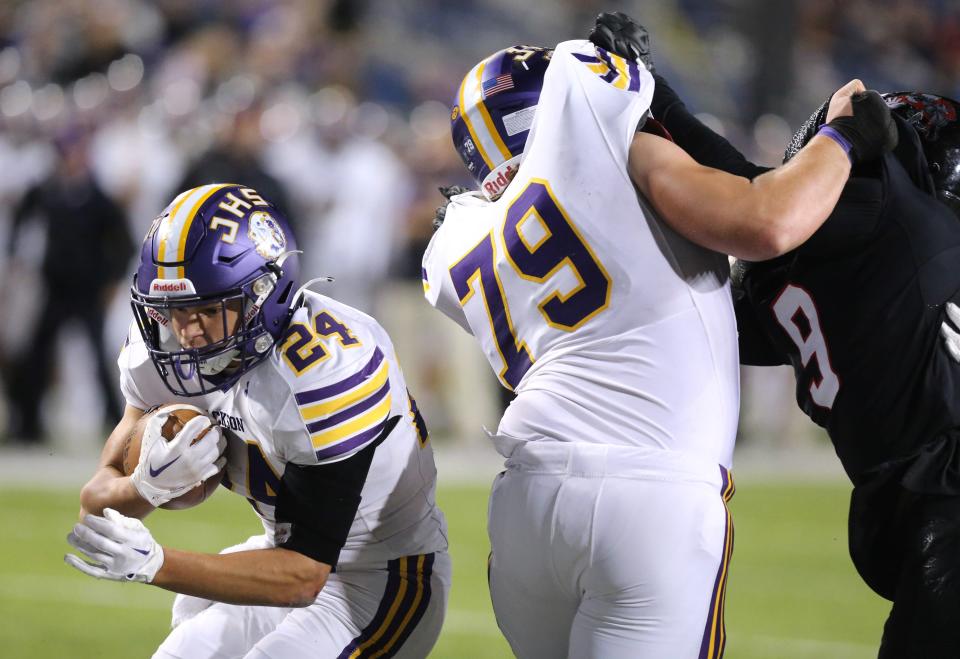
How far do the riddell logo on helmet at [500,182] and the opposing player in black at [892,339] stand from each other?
34 cm

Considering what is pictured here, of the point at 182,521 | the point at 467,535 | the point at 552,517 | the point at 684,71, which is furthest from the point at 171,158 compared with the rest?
the point at 552,517

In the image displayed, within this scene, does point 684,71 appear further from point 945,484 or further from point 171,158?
point 945,484

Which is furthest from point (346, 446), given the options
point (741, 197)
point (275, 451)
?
point (741, 197)

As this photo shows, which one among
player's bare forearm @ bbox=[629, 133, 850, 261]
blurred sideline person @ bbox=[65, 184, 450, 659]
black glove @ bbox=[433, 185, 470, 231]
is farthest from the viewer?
black glove @ bbox=[433, 185, 470, 231]

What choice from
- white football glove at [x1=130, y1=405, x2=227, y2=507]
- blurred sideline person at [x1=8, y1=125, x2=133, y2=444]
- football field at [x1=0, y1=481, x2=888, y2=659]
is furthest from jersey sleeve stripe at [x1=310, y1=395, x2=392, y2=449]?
blurred sideline person at [x1=8, y1=125, x2=133, y2=444]

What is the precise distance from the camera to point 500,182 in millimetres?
2828

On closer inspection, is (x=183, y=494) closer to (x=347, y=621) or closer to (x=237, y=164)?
(x=347, y=621)

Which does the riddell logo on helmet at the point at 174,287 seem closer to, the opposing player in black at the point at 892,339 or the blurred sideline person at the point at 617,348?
the blurred sideline person at the point at 617,348

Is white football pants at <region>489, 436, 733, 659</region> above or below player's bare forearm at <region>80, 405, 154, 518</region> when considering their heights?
above

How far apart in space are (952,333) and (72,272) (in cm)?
847

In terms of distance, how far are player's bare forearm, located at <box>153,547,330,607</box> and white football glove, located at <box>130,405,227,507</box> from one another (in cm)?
19

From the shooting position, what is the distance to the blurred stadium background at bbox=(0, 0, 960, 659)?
21.0ft

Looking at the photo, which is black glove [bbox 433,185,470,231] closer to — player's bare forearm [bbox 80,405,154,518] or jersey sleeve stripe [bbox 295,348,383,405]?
jersey sleeve stripe [bbox 295,348,383,405]

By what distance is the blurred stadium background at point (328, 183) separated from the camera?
6.40m
